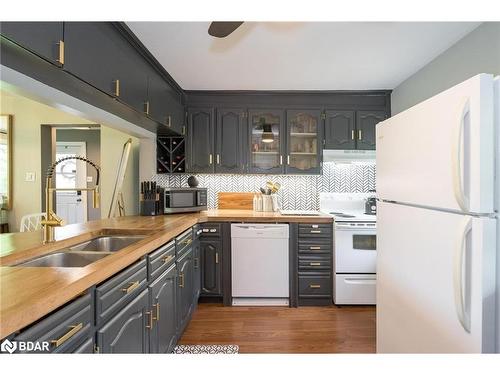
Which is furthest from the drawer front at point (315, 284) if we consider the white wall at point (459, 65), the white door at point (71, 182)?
the white door at point (71, 182)

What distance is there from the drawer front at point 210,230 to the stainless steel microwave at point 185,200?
1.07 ft

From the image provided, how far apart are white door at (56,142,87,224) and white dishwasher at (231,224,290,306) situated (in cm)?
433

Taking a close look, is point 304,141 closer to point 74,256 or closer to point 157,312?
point 157,312

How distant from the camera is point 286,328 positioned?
8.27 ft

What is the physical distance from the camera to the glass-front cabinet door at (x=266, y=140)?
348cm

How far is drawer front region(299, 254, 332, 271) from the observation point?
303cm

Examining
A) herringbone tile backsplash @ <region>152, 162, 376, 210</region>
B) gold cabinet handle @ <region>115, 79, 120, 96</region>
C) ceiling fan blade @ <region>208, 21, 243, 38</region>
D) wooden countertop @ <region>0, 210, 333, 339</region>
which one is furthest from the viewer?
herringbone tile backsplash @ <region>152, 162, 376, 210</region>

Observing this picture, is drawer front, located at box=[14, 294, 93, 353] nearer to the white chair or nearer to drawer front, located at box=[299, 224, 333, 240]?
the white chair

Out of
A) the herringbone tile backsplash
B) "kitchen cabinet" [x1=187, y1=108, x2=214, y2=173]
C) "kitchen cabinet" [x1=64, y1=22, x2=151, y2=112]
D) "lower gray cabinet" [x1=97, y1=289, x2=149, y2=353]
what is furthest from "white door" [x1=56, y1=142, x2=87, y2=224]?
"lower gray cabinet" [x1=97, y1=289, x2=149, y2=353]

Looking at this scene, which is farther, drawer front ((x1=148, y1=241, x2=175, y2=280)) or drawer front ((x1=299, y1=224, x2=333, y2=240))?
drawer front ((x1=299, y1=224, x2=333, y2=240))

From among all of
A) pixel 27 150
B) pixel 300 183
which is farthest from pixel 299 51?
pixel 27 150

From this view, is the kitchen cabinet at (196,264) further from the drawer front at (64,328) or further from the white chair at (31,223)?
the drawer front at (64,328)

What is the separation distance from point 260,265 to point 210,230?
2.15 ft
